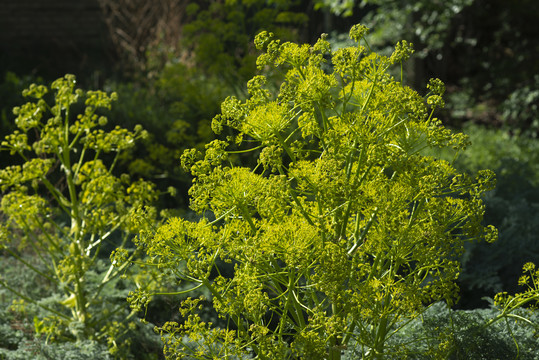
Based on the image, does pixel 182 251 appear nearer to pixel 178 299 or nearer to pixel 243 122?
pixel 243 122

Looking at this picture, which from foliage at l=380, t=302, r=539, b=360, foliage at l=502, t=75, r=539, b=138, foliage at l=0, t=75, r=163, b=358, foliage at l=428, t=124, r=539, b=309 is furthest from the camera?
foliage at l=502, t=75, r=539, b=138

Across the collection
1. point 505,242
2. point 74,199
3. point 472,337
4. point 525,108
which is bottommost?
point 525,108

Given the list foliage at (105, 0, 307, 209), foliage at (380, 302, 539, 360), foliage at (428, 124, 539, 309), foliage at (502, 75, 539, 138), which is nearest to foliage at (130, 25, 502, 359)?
foliage at (380, 302, 539, 360)

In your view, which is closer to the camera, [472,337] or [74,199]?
[472,337]

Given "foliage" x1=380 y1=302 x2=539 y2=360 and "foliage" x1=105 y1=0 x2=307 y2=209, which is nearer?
"foliage" x1=380 y1=302 x2=539 y2=360

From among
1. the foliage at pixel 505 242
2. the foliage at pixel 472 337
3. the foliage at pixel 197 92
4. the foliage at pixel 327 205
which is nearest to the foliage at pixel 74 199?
the foliage at pixel 327 205

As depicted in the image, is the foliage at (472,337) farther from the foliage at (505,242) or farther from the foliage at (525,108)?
the foliage at (525,108)

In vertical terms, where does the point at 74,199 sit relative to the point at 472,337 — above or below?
above

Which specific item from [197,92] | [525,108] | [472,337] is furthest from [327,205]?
[525,108]

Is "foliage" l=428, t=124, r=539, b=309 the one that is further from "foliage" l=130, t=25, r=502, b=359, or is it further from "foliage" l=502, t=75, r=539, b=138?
"foliage" l=502, t=75, r=539, b=138

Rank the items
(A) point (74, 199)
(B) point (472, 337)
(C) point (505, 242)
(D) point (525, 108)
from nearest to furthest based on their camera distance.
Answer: (B) point (472, 337) < (A) point (74, 199) < (C) point (505, 242) < (D) point (525, 108)

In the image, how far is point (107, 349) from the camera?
10.4 ft

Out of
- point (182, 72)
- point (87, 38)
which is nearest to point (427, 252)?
point (182, 72)

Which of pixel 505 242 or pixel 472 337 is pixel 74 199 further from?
pixel 505 242
